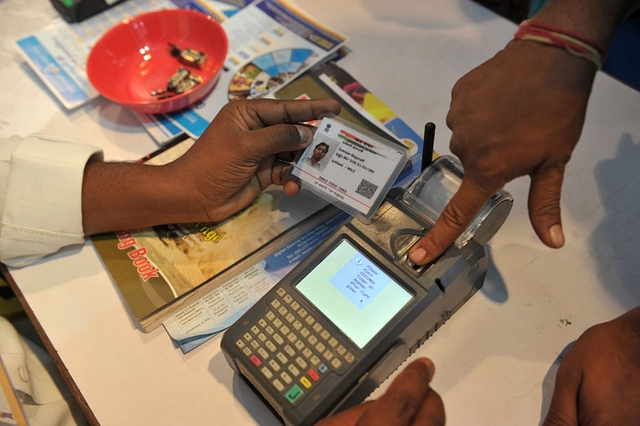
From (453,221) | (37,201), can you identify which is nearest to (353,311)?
(453,221)

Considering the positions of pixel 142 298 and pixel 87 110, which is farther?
pixel 87 110

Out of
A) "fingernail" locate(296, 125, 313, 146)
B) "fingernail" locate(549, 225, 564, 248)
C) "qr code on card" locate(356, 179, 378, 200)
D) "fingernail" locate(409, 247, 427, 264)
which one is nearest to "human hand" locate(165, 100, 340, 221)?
"fingernail" locate(296, 125, 313, 146)

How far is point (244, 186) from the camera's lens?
2.45 ft

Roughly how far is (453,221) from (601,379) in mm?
224

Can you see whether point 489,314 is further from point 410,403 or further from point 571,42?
point 571,42

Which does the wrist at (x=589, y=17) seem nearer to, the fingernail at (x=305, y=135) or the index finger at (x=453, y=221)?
the index finger at (x=453, y=221)

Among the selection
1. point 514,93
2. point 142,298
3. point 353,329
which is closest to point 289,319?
point 353,329

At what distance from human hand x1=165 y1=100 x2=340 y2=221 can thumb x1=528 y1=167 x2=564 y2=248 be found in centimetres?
30

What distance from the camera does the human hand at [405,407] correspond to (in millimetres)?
495

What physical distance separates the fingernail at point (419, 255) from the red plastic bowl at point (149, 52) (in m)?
0.49

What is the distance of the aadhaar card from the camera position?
2.14 ft

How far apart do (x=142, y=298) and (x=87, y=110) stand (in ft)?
1.36

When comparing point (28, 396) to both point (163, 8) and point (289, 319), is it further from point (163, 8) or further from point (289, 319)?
point (163, 8)

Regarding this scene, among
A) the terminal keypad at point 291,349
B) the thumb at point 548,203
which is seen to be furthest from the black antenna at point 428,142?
the terminal keypad at point 291,349
